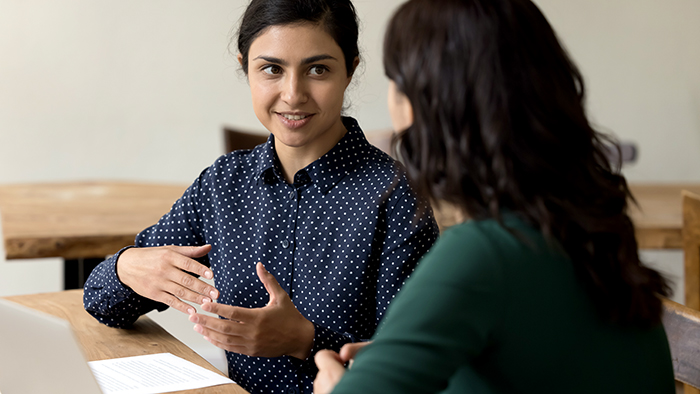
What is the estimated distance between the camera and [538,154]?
61 centimetres

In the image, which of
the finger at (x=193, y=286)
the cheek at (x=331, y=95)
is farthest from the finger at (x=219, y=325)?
the cheek at (x=331, y=95)

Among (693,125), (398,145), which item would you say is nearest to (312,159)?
(398,145)

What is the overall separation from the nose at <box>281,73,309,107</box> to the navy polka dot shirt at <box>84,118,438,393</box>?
108 millimetres

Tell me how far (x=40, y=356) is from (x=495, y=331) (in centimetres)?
49

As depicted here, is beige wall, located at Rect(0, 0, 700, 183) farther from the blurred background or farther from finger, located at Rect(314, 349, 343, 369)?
finger, located at Rect(314, 349, 343, 369)

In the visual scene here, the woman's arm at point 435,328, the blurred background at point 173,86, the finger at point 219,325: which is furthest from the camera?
the blurred background at point 173,86

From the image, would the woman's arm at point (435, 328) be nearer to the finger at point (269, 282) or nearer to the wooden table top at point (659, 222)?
the finger at point (269, 282)

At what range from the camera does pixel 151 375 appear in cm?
96

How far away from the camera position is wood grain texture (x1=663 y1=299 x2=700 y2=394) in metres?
0.86

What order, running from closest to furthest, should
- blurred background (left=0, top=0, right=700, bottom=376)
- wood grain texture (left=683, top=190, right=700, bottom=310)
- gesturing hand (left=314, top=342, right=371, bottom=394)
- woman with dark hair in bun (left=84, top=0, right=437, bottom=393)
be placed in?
1. gesturing hand (left=314, top=342, right=371, bottom=394)
2. woman with dark hair in bun (left=84, top=0, right=437, bottom=393)
3. wood grain texture (left=683, top=190, right=700, bottom=310)
4. blurred background (left=0, top=0, right=700, bottom=376)

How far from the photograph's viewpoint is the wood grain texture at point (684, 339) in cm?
86

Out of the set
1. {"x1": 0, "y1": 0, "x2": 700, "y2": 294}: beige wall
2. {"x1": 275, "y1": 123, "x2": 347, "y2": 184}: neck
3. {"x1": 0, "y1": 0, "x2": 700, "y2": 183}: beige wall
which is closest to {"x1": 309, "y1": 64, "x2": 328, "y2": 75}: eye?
{"x1": 275, "y1": 123, "x2": 347, "y2": 184}: neck

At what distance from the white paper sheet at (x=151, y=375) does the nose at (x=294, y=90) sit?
46cm

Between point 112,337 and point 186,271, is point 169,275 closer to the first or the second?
point 186,271
